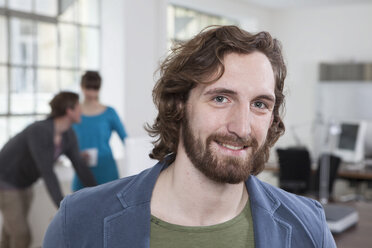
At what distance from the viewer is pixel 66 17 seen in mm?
5246

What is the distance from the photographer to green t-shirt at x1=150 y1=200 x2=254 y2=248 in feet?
3.86

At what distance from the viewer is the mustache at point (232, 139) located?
3.78ft

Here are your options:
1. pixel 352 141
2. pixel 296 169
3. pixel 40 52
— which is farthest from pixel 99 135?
pixel 352 141

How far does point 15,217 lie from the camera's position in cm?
367

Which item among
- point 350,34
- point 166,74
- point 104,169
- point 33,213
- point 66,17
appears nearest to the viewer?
point 166,74

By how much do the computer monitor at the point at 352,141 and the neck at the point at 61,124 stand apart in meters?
3.69

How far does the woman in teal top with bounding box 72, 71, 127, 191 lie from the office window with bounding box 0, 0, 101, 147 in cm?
112

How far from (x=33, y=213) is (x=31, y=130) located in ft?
5.10

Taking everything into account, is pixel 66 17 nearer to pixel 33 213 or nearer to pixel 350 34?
pixel 33 213

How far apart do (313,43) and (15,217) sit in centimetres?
604

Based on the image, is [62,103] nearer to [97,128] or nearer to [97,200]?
[97,128]

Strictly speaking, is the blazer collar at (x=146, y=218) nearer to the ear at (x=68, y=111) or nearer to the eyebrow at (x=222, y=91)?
A: the eyebrow at (x=222, y=91)

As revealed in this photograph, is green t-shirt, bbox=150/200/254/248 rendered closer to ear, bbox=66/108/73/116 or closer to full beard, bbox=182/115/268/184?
full beard, bbox=182/115/268/184

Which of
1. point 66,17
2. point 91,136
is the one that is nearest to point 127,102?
point 66,17
